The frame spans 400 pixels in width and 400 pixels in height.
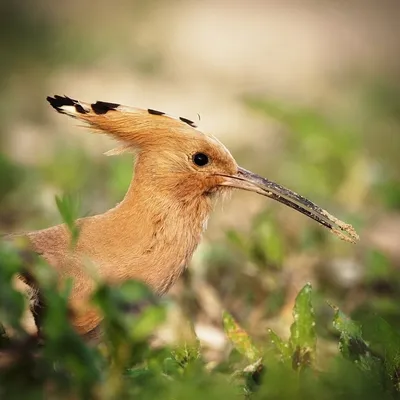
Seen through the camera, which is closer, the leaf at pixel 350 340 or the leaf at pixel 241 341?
the leaf at pixel 350 340

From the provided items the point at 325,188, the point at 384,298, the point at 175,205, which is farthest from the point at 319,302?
the point at 325,188

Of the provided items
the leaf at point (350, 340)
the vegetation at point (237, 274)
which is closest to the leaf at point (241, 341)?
the vegetation at point (237, 274)

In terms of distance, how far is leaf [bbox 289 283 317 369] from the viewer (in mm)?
2570

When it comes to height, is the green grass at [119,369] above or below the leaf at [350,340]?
above

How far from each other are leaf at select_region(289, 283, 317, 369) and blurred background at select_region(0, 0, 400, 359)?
0.42m

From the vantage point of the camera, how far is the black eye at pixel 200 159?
3.05 metres

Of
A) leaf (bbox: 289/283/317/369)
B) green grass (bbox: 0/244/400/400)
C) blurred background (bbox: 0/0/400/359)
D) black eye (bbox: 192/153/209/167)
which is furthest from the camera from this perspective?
blurred background (bbox: 0/0/400/359)

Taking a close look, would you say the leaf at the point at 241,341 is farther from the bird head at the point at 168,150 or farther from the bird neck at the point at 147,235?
the bird head at the point at 168,150

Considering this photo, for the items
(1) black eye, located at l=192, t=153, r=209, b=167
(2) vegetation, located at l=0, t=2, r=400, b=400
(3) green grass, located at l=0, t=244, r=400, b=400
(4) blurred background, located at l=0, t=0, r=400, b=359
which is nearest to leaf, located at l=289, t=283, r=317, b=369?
(2) vegetation, located at l=0, t=2, r=400, b=400

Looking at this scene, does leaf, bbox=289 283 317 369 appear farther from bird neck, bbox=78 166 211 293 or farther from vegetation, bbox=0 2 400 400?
bird neck, bbox=78 166 211 293

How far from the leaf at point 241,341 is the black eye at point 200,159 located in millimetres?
559

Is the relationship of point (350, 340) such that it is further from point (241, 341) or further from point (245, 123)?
point (245, 123)

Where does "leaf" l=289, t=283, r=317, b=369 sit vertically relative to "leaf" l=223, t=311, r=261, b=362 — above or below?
above

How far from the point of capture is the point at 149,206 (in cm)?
297
